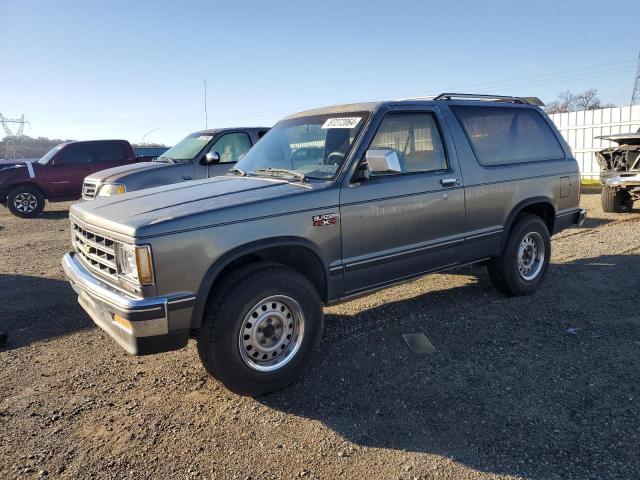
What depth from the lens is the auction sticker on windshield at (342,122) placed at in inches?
154

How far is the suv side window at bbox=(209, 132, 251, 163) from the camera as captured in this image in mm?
8492

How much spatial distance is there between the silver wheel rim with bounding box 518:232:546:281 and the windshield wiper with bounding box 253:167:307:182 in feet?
9.13

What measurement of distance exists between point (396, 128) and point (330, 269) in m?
1.37

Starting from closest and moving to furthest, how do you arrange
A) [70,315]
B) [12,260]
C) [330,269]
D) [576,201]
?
[330,269] → [70,315] → [576,201] → [12,260]

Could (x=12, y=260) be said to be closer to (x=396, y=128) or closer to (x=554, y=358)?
(x=396, y=128)

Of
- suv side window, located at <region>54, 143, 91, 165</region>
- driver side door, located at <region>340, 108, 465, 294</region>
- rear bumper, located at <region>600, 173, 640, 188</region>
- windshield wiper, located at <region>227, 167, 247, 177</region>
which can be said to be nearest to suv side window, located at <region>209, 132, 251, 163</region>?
windshield wiper, located at <region>227, 167, 247, 177</region>

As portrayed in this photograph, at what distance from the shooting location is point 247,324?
10.5 ft

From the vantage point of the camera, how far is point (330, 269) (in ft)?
11.7

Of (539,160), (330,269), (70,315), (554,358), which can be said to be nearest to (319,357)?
(330,269)

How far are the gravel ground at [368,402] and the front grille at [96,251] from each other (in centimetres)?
89

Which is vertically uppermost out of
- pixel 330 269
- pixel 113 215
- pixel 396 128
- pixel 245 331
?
pixel 396 128

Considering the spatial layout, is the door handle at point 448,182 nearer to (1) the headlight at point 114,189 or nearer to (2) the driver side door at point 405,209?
(2) the driver side door at point 405,209

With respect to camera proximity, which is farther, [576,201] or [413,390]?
[576,201]

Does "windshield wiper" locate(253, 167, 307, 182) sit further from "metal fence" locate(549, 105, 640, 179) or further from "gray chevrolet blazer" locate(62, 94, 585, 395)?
"metal fence" locate(549, 105, 640, 179)
